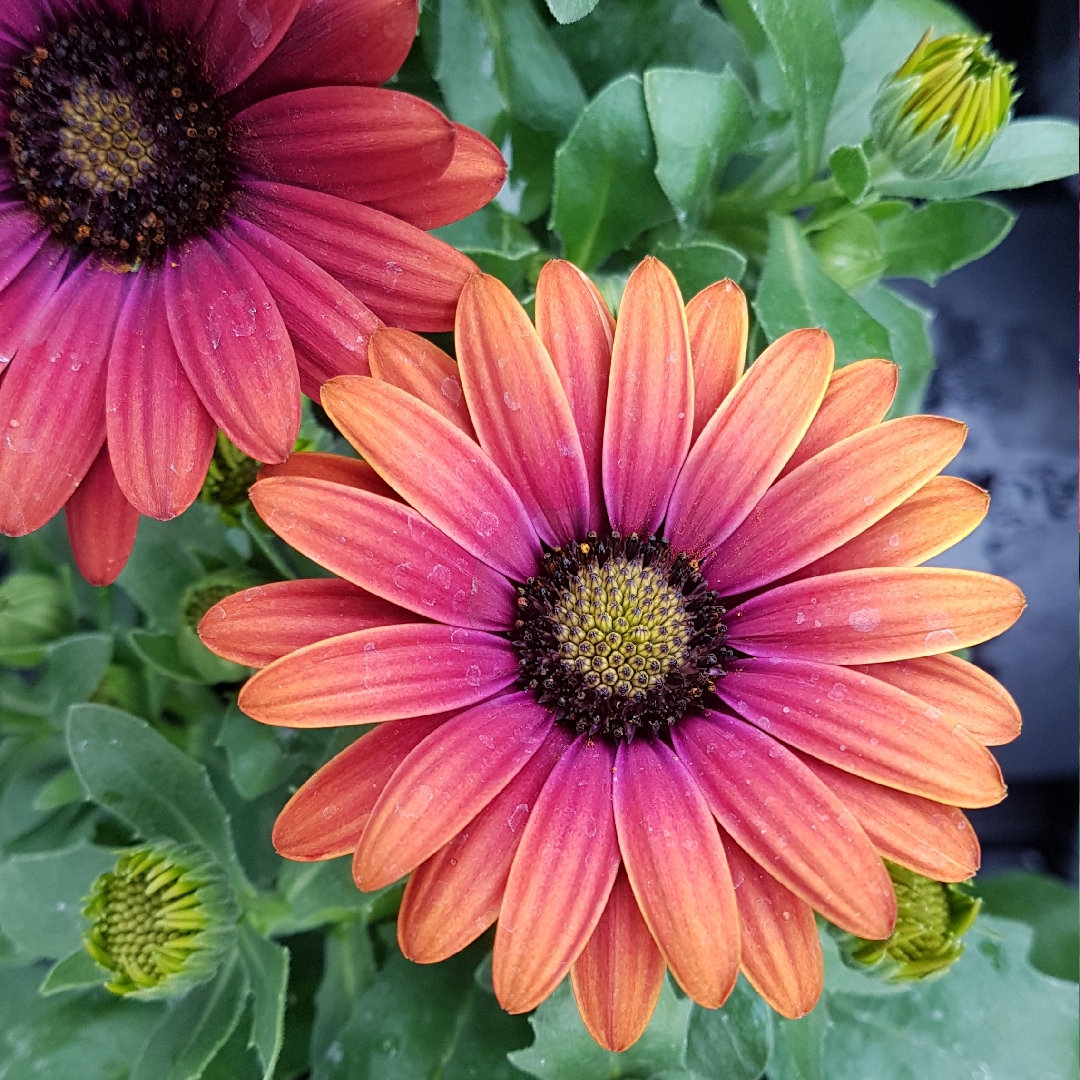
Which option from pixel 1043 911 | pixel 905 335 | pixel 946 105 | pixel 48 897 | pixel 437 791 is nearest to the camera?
pixel 437 791

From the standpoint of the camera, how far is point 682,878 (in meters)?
0.44

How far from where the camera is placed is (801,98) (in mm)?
616

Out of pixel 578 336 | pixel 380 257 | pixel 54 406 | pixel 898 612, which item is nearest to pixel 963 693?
pixel 898 612

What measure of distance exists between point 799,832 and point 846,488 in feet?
0.55

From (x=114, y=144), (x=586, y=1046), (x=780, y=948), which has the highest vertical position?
(x=114, y=144)

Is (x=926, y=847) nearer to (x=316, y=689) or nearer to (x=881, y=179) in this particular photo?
(x=316, y=689)

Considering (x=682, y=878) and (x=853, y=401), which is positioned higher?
(x=853, y=401)

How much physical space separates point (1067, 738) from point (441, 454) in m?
0.78

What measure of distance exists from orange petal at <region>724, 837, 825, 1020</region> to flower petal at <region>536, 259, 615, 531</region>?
242 millimetres

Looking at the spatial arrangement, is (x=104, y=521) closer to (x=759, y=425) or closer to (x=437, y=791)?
(x=437, y=791)

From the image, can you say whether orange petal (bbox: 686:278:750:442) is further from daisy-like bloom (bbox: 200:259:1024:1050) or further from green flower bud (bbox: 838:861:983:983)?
green flower bud (bbox: 838:861:983:983)

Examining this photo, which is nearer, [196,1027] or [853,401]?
[853,401]

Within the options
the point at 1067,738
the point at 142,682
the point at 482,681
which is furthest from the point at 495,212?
the point at 1067,738

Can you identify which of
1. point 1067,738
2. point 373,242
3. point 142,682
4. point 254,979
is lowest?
point 1067,738
